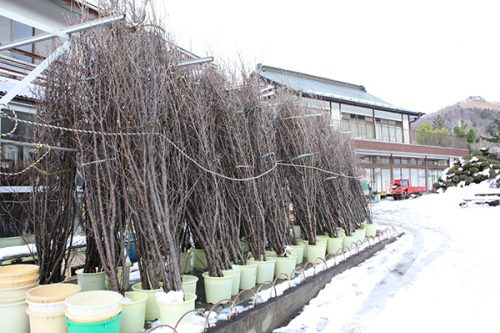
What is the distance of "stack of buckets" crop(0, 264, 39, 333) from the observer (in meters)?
2.24

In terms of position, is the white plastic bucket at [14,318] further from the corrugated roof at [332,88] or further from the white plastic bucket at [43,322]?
the corrugated roof at [332,88]

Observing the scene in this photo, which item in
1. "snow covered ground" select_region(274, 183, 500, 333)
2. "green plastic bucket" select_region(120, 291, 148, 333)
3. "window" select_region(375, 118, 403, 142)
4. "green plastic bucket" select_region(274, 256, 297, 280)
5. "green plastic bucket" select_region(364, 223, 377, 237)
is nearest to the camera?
"green plastic bucket" select_region(120, 291, 148, 333)

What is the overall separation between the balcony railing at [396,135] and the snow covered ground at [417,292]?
11000 millimetres

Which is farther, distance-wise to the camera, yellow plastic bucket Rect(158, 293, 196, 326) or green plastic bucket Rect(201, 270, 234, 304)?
green plastic bucket Rect(201, 270, 234, 304)

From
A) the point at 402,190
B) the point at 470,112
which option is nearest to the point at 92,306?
the point at 402,190

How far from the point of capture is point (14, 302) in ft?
7.50

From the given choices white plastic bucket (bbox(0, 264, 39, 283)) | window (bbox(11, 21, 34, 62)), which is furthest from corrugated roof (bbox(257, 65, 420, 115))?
white plastic bucket (bbox(0, 264, 39, 283))

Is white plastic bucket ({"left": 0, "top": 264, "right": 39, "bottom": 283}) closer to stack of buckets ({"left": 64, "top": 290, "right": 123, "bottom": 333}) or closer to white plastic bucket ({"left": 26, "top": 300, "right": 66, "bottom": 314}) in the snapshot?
white plastic bucket ({"left": 26, "top": 300, "right": 66, "bottom": 314})

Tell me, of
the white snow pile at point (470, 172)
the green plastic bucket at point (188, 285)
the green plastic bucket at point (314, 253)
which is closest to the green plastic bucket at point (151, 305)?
the green plastic bucket at point (188, 285)

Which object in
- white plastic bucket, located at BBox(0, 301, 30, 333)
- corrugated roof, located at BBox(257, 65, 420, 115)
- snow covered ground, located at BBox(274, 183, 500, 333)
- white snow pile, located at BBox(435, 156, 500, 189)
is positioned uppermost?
corrugated roof, located at BBox(257, 65, 420, 115)

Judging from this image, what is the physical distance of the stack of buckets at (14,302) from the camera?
2244 millimetres

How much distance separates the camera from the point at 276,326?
3.34 m

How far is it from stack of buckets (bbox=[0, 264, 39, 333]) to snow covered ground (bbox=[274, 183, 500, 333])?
2.00 m

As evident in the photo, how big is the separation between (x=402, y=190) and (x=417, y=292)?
17417 millimetres
